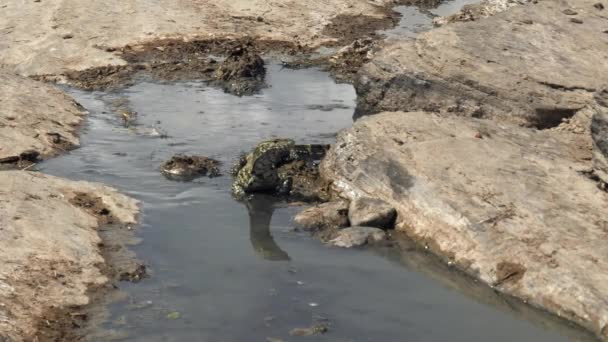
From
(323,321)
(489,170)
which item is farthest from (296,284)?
(489,170)

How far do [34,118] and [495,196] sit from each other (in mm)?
7163

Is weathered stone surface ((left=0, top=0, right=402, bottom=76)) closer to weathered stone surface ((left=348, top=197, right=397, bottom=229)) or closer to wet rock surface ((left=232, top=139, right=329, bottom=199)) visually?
wet rock surface ((left=232, top=139, right=329, bottom=199))

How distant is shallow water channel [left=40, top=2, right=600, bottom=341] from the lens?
338 inches

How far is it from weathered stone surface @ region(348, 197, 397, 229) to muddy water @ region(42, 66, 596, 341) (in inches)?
23.2

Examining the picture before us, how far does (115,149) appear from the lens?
13750mm

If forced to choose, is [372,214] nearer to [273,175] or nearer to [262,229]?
[262,229]

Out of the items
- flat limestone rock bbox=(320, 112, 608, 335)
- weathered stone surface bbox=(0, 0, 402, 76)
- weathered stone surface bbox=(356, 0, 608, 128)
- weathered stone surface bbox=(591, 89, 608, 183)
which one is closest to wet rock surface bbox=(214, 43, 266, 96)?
weathered stone surface bbox=(0, 0, 402, 76)

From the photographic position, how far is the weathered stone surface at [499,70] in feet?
47.0

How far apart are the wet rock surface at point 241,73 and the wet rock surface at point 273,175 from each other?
4.33 metres

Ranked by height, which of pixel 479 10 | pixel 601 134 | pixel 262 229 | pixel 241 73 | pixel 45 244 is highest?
pixel 601 134

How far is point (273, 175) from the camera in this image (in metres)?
12.0

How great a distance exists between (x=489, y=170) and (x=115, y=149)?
554cm

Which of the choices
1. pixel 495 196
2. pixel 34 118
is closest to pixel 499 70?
pixel 495 196

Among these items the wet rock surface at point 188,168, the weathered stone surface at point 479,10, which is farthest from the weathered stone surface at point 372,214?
the weathered stone surface at point 479,10
